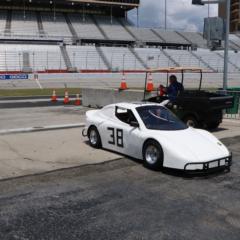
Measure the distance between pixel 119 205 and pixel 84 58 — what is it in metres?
47.8

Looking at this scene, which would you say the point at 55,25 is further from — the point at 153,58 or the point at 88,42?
the point at 153,58

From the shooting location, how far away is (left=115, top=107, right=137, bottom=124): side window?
31.1 ft

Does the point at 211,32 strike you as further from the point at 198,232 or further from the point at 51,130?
the point at 198,232

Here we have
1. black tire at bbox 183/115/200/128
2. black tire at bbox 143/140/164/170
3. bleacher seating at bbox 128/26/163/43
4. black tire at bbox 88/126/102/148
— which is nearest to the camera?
black tire at bbox 143/140/164/170

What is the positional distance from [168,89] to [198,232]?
8.95 m

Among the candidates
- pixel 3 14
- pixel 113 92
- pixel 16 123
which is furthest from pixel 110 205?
pixel 3 14

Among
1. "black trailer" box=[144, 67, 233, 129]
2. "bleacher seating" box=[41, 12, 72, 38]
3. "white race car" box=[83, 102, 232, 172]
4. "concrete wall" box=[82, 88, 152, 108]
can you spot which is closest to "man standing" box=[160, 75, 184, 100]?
"black trailer" box=[144, 67, 233, 129]

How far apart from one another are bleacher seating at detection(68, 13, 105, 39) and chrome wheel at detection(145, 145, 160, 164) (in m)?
51.0

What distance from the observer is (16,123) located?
15.5 m

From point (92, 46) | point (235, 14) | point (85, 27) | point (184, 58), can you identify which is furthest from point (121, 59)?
point (235, 14)

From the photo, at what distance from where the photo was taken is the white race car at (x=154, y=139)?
26.3ft

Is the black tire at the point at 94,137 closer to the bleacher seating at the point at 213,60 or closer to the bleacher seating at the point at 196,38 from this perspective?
the bleacher seating at the point at 213,60

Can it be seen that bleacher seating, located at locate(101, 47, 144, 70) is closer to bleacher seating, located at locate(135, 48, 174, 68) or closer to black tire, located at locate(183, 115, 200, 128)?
bleacher seating, located at locate(135, 48, 174, 68)

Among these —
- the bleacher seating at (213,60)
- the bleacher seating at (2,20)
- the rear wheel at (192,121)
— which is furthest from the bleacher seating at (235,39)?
the rear wheel at (192,121)
